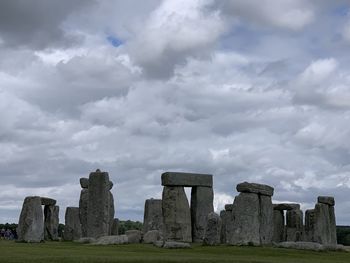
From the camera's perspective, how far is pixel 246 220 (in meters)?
32.1

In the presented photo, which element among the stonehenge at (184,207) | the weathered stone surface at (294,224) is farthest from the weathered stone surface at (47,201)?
the weathered stone surface at (294,224)

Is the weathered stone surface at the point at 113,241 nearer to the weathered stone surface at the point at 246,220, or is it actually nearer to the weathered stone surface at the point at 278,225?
the weathered stone surface at the point at 246,220

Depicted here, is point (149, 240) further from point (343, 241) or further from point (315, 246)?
point (343, 241)

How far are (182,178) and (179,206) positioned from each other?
129 cm

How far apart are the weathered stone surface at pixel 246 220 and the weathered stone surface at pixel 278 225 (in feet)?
21.9

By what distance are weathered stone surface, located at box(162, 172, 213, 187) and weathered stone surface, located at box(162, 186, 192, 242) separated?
362mm

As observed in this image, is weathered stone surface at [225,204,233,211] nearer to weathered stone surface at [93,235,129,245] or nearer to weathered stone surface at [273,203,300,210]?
weathered stone surface at [273,203,300,210]

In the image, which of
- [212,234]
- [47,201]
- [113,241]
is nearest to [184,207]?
[212,234]

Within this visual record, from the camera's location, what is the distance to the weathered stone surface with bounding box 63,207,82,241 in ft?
139

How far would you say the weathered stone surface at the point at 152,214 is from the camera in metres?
41.2

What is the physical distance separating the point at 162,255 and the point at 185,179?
979 centimetres

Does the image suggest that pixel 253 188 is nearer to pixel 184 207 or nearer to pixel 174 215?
pixel 184 207

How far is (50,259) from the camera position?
21.5 metres

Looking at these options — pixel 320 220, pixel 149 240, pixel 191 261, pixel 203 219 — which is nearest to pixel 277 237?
pixel 320 220
